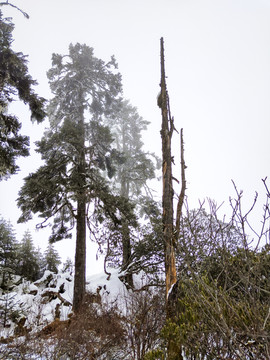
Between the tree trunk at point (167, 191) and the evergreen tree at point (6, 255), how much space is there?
10433 mm

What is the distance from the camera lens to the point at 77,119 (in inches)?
506

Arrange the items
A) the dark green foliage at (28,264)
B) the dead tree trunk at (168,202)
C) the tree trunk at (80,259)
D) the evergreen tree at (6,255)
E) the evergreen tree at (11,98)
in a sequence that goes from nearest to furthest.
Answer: the dead tree trunk at (168,202), the evergreen tree at (11,98), the tree trunk at (80,259), the evergreen tree at (6,255), the dark green foliage at (28,264)

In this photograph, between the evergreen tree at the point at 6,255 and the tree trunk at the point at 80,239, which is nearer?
the tree trunk at the point at 80,239

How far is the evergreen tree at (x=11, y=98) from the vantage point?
7164 mm

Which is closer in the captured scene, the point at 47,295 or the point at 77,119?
the point at 47,295

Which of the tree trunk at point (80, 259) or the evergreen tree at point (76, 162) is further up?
the evergreen tree at point (76, 162)

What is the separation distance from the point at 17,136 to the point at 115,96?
8.23 m

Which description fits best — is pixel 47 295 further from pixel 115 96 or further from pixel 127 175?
pixel 115 96

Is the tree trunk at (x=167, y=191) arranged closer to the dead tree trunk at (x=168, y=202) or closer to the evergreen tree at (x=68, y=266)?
the dead tree trunk at (x=168, y=202)

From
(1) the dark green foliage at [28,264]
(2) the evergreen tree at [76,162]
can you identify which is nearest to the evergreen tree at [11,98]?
(2) the evergreen tree at [76,162]

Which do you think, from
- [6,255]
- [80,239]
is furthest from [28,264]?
[80,239]

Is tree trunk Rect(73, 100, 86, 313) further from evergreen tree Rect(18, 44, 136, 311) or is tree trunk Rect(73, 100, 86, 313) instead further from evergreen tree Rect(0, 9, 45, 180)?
evergreen tree Rect(0, 9, 45, 180)

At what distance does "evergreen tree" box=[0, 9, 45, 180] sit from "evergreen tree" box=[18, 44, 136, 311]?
5.33 ft

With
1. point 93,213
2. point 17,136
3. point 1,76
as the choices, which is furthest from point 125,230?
point 1,76
